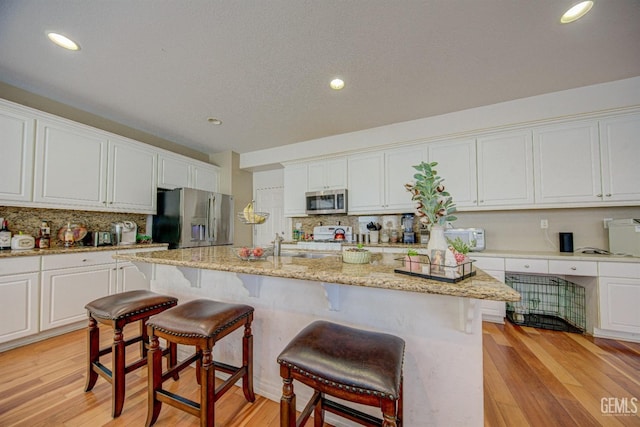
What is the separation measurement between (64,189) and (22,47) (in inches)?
52.7

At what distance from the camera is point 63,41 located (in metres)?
1.87

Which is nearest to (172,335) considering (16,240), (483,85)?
(16,240)

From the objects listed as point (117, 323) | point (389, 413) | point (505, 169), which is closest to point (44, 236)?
point (117, 323)

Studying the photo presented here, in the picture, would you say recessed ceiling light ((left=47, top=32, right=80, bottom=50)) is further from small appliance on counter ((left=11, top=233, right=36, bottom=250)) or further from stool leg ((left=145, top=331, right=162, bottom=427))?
stool leg ((left=145, top=331, right=162, bottom=427))

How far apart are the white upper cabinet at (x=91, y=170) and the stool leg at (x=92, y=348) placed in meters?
1.87

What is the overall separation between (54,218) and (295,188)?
3.08 m

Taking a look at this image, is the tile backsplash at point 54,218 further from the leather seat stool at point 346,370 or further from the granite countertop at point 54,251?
the leather seat stool at point 346,370

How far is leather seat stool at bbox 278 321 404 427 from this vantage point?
79cm

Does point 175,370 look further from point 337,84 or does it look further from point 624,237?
point 624,237

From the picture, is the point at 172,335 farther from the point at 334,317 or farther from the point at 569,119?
the point at 569,119

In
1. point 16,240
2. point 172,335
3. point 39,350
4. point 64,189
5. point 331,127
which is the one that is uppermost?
point 331,127

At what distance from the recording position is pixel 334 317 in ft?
4.47

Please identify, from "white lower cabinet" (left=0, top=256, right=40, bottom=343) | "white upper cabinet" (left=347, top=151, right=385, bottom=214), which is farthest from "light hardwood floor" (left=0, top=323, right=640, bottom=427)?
"white upper cabinet" (left=347, top=151, right=385, bottom=214)

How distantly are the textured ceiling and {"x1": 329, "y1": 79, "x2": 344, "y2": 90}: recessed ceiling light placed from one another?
81 mm
